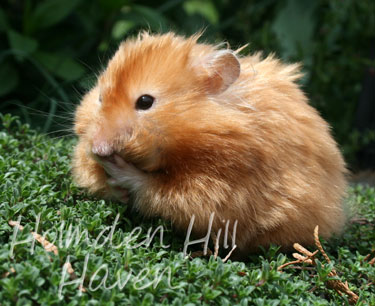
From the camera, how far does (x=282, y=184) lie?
2516 millimetres

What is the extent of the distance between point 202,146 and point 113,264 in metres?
0.65

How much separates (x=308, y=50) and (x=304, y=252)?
3.85 meters

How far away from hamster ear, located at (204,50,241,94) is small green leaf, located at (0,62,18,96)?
316 cm

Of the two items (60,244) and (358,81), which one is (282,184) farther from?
(358,81)

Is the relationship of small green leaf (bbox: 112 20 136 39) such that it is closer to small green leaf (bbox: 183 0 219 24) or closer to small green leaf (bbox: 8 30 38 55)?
small green leaf (bbox: 183 0 219 24)

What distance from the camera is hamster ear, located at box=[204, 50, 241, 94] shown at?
8.36 feet

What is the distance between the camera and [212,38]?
17.0ft

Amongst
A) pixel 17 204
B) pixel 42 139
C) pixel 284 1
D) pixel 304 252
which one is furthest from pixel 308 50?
pixel 17 204

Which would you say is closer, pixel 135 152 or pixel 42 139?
pixel 135 152

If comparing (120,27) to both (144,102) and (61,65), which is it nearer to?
(61,65)

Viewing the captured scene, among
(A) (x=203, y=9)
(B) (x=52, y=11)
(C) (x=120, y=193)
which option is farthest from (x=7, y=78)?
(C) (x=120, y=193)

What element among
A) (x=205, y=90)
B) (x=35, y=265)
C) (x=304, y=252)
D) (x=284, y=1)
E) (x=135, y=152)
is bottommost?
(x=304, y=252)

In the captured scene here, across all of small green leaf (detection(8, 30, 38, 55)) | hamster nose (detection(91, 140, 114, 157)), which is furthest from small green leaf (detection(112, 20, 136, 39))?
hamster nose (detection(91, 140, 114, 157))

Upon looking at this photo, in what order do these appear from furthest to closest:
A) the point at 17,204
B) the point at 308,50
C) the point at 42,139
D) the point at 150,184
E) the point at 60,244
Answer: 1. the point at 308,50
2. the point at 42,139
3. the point at 150,184
4. the point at 17,204
5. the point at 60,244
